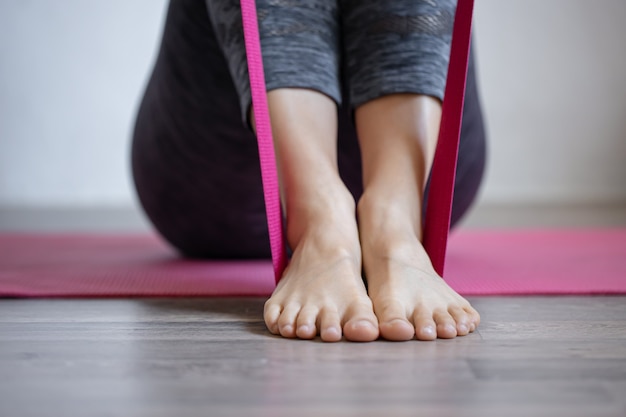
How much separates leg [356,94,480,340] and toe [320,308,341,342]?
1.6 inches

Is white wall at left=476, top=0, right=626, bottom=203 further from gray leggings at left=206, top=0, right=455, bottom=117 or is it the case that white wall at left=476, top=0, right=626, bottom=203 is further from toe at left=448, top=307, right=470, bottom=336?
toe at left=448, top=307, right=470, bottom=336

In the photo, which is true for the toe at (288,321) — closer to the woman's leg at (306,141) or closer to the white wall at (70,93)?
the woman's leg at (306,141)

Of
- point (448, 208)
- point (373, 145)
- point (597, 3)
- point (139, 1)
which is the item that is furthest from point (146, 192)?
point (597, 3)

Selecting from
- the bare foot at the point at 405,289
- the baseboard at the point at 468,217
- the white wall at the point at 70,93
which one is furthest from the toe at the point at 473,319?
the white wall at the point at 70,93

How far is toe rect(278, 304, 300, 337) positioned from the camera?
73 cm

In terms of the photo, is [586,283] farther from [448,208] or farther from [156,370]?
[156,370]

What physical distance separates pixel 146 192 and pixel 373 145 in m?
0.58

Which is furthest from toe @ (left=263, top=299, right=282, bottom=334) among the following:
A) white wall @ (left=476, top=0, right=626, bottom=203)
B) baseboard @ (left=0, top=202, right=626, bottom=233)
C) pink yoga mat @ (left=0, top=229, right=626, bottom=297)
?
white wall @ (left=476, top=0, right=626, bottom=203)

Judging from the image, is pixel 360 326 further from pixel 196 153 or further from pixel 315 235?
pixel 196 153

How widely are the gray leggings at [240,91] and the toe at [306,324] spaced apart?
0.87 ft

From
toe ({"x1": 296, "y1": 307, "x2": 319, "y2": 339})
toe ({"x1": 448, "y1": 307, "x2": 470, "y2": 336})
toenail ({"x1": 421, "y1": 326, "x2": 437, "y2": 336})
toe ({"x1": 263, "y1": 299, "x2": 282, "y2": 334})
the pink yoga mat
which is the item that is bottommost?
the pink yoga mat

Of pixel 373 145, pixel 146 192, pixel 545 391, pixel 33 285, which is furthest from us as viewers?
pixel 146 192

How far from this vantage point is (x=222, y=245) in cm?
140

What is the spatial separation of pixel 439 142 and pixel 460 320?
0.23m
